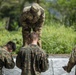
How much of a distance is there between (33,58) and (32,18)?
164 centimetres

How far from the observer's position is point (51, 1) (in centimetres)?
2983

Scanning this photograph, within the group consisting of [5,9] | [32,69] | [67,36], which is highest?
[32,69]

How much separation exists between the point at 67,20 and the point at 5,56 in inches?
649

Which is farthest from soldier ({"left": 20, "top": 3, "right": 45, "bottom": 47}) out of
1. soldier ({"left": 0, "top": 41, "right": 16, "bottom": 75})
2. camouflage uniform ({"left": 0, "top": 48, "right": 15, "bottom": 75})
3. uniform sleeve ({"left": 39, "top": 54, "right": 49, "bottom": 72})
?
uniform sleeve ({"left": 39, "top": 54, "right": 49, "bottom": 72})

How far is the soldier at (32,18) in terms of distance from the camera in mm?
9582

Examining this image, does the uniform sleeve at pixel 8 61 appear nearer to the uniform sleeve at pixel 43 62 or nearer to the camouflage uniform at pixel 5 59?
the camouflage uniform at pixel 5 59

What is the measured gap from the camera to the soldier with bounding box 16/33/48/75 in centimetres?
827

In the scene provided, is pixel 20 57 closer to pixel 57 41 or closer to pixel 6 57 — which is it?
pixel 6 57

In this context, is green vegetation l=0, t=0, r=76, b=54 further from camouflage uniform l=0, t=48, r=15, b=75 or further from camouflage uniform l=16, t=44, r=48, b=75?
camouflage uniform l=16, t=44, r=48, b=75

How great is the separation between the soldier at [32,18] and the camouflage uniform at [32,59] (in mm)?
1482

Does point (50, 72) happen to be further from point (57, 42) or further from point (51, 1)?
point (51, 1)

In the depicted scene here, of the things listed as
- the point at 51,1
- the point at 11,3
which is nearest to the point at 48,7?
the point at 51,1

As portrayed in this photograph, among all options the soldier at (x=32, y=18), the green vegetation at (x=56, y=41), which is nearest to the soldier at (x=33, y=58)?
the soldier at (x=32, y=18)

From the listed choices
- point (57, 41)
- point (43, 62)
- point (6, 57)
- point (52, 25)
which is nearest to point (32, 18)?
point (6, 57)
